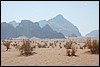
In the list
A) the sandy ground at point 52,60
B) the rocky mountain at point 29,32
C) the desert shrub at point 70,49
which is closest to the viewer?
the sandy ground at point 52,60

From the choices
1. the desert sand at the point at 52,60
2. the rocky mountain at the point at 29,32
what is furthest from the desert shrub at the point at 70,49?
the rocky mountain at the point at 29,32

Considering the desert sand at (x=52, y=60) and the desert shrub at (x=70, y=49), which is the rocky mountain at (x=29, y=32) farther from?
the desert sand at (x=52, y=60)

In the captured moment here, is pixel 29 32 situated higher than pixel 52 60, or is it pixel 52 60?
pixel 29 32

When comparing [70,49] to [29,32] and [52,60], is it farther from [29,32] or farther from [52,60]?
[29,32]

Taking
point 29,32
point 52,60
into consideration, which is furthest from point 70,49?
point 29,32

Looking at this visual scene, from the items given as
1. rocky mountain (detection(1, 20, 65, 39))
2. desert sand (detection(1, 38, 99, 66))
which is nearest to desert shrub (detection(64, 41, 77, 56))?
desert sand (detection(1, 38, 99, 66))

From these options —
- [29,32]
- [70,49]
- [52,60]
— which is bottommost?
[52,60]

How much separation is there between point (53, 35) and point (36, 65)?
478 feet

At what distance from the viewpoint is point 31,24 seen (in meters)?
167

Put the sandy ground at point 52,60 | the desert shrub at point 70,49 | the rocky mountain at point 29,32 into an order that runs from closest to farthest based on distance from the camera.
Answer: the sandy ground at point 52,60 < the desert shrub at point 70,49 < the rocky mountain at point 29,32

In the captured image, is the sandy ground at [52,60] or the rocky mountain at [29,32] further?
the rocky mountain at [29,32]

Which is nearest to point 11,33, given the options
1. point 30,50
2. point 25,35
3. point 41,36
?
point 25,35

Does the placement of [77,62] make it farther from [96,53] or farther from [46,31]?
[46,31]

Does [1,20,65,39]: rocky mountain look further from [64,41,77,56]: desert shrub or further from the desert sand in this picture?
the desert sand
